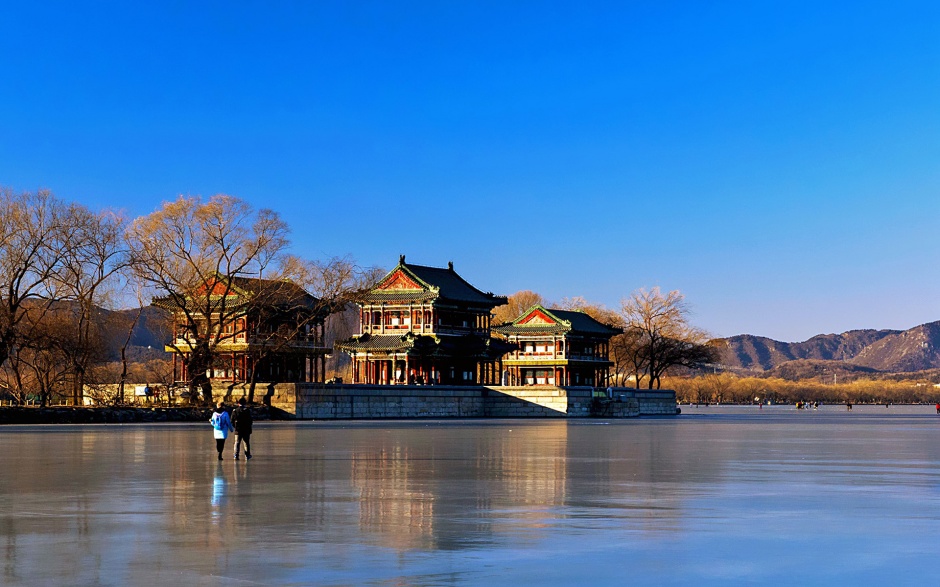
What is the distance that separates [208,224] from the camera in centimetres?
7750

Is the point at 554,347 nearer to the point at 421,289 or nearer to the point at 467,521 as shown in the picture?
the point at 421,289

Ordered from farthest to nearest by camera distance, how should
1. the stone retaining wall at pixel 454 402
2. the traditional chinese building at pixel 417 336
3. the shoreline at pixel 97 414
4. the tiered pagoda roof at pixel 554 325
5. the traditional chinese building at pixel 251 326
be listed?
the tiered pagoda roof at pixel 554 325
the traditional chinese building at pixel 417 336
the traditional chinese building at pixel 251 326
the stone retaining wall at pixel 454 402
the shoreline at pixel 97 414

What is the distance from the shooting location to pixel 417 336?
330ft

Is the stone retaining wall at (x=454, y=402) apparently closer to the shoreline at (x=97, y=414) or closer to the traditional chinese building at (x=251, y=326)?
the traditional chinese building at (x=251, y=326)

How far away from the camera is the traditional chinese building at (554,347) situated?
113 metres

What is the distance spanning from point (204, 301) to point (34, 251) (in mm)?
17568

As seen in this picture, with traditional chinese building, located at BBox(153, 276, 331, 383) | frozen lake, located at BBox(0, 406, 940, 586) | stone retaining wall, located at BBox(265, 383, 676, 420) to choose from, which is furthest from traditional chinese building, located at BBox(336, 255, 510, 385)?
frozen lake, located at BBox(0, 406, 940, 586)

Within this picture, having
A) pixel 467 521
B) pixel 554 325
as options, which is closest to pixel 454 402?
pixel 554 325

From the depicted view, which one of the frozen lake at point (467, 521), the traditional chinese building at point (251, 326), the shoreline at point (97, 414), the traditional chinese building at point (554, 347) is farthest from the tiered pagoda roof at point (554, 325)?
the frozen lake at point (467, 521)

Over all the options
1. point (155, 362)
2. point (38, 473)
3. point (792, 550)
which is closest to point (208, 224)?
point (155, 362)

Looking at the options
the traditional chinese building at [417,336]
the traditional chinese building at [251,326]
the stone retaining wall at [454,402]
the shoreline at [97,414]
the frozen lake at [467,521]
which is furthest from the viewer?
the traditional chinese building at [417,336]

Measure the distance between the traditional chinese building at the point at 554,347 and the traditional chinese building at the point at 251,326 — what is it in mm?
24722

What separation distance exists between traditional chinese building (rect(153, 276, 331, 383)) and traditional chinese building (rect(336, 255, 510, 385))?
6.62 metres

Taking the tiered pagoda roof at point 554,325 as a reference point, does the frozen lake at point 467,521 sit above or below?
below
